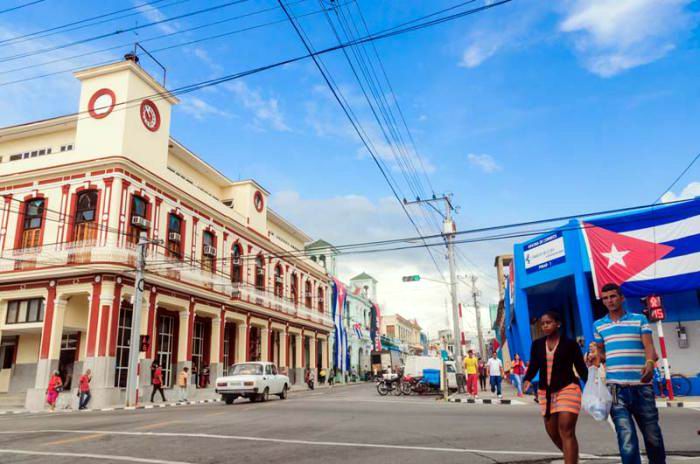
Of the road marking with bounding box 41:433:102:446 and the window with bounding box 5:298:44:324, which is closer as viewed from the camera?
the road marking with bounding box 41:433:102:446

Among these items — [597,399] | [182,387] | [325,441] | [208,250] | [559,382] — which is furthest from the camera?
[208,250]

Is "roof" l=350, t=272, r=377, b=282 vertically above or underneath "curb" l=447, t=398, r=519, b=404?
above

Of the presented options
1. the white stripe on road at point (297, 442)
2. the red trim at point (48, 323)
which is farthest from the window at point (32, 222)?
the white stripe on road at point (297, 442)

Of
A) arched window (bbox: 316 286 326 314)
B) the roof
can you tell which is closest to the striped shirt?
arched window (bbox: 316 286 326 314)

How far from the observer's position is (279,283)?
143 ft

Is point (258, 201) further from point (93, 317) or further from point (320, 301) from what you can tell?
point (93, 317)

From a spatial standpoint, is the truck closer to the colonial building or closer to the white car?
the white car

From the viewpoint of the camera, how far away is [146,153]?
90.8 ft

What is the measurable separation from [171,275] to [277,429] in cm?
1905

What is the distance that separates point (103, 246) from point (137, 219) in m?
2.26

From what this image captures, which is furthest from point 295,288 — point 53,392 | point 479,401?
point 479,401

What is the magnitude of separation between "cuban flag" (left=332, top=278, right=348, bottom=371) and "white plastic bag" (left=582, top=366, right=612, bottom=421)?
50.6m

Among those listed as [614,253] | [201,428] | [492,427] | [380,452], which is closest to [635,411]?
[380,452]

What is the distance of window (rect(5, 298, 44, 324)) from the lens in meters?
25.5
